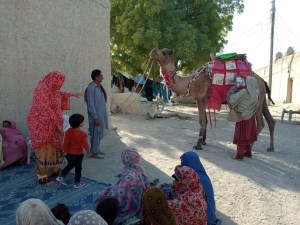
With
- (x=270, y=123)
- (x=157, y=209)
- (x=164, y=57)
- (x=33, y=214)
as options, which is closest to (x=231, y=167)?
(x=270, y=123)

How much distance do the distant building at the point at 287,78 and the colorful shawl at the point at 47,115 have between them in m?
16.7

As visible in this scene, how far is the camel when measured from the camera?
6559mm

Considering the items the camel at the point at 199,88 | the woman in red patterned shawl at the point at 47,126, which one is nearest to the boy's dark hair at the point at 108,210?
the woman in red patterned shawl at the point at 47,126

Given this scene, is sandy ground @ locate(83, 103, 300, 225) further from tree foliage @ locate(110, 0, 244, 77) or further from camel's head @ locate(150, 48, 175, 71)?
tree foliage @ locate(110, 0, 244, 77)

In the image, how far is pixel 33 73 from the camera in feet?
19.2

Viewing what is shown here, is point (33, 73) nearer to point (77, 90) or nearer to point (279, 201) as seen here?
point (77, 90)

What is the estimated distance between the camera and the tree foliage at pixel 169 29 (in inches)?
525

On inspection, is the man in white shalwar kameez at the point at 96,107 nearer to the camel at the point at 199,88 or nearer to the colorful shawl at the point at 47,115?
the colorful shawl at the point at 47,115

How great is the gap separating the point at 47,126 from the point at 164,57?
3481mm

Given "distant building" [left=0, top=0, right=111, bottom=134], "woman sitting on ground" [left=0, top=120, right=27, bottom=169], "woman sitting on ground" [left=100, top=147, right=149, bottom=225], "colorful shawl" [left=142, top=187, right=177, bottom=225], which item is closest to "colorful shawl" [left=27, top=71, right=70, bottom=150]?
"woman sitting on ground" [left=0, top=120, right=27, bottom=169]

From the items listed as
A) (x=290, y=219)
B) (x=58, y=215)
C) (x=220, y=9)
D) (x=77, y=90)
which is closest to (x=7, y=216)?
(x=58, y=215)

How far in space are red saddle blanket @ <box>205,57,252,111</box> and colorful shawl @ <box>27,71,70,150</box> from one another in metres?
3.14

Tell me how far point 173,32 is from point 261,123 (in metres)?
7.96

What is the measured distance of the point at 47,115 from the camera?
4.52 m
